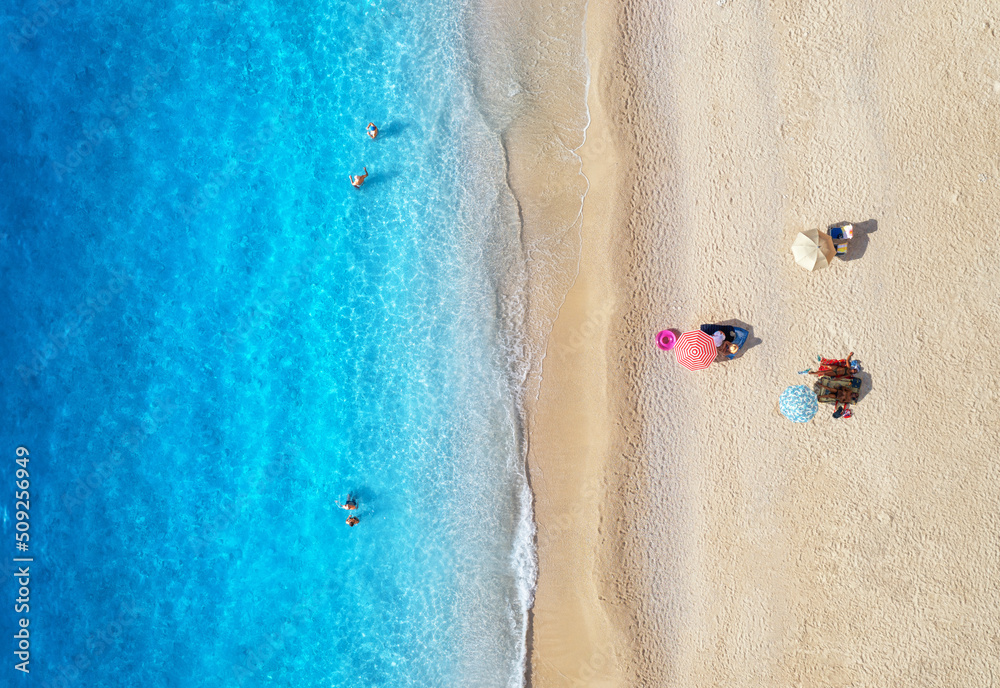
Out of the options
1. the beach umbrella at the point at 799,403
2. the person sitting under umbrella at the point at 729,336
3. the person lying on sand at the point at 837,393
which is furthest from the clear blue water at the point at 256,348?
the person lying on sand at the point at 837,393

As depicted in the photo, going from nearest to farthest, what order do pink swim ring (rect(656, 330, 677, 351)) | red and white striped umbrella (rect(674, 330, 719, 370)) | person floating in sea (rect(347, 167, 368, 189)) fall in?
red and white striped umbrella (rect(674, 330, 719, 370)) < pink swim ring (rect(656, 330, 677, 351)) < person floating in sea (rect(347, 167, 368, 189))

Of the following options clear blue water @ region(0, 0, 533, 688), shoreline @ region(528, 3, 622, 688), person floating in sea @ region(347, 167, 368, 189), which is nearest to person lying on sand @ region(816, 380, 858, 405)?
shoreline @ region(528, 3, 622, 688)

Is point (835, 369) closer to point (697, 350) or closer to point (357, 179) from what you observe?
point (697, 350)

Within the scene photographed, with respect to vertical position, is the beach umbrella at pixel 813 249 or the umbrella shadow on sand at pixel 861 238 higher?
the umbrella shadow on sand at pixel 861 238

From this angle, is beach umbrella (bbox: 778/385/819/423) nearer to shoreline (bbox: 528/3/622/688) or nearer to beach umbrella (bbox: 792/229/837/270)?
beach umbrella (bbox: 792/229/837/270)

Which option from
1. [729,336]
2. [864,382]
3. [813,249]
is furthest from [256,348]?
[864,382]

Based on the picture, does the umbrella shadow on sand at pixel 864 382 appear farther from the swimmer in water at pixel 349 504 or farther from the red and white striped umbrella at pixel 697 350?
the swimmer in water at pixel 349 504

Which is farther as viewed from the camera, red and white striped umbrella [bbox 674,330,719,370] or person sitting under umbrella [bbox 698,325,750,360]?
person sitting under umbrella [bbox 698,325,750,360]
